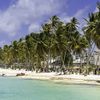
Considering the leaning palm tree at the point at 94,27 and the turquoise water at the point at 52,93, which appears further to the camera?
the leaning palm tree at the point at 94,27

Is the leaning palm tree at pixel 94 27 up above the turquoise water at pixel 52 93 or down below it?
above

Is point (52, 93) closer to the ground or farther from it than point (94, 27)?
closer to the ground

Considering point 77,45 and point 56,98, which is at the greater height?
point 77,45

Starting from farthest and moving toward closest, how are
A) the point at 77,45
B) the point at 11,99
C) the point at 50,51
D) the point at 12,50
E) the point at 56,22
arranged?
1. the point at 12,50
2. the point at 50,51
3. the point at 56,22
4. the point at 77,45
5. the point at 11,99

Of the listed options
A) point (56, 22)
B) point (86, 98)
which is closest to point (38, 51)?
point (56, 22)

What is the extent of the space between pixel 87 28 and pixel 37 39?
97.6 feet

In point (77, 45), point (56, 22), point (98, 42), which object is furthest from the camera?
point (56, 22)

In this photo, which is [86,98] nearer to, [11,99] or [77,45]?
[11,99]

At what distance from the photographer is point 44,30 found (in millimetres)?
84312

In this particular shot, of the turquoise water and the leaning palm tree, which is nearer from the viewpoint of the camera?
the turquoise water

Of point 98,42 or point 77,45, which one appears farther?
point 77,45

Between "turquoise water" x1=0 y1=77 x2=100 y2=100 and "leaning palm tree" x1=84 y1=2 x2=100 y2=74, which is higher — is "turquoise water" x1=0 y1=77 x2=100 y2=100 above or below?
below

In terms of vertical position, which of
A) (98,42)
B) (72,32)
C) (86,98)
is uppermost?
(72,32)

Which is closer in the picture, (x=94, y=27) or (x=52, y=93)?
(x=52, y=93)
